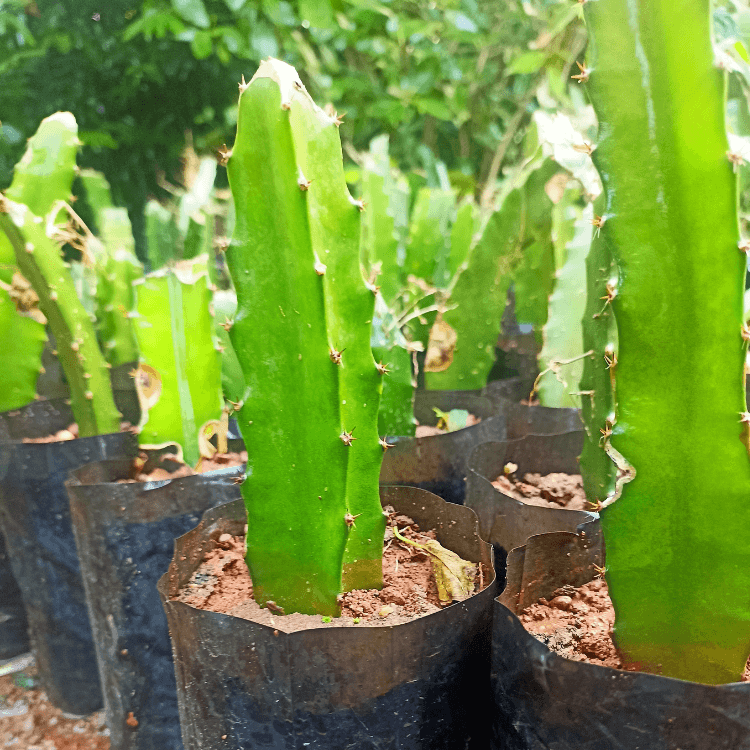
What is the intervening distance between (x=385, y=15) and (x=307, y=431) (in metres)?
2.45

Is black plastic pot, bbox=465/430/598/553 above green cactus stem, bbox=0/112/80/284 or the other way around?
the other way around

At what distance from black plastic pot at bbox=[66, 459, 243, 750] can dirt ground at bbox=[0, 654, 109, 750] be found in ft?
0.81

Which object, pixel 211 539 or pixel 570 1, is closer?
pixel 211 539

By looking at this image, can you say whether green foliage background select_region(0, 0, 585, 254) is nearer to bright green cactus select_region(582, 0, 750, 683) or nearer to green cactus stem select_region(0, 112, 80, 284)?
green cactus stem select_region(0, 112, 80, 284)

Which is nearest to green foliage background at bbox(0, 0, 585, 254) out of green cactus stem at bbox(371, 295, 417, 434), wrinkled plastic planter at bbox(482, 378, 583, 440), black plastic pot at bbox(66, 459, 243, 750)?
wrinkled plastic planter at bbox(482, 378, 583, 440)

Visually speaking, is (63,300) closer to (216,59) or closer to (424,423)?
(424,423)

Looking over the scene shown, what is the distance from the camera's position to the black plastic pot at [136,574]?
890 mm

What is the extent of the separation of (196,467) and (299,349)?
0.49 metres

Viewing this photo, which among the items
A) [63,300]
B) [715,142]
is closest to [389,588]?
[715,142]

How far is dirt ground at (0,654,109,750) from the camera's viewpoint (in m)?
1.14

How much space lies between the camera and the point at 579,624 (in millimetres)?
609

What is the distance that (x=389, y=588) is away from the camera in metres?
0.72

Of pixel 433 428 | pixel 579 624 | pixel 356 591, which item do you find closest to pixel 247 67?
pixel 433 428

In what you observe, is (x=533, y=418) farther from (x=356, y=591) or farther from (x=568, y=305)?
(x=356, y=591)
